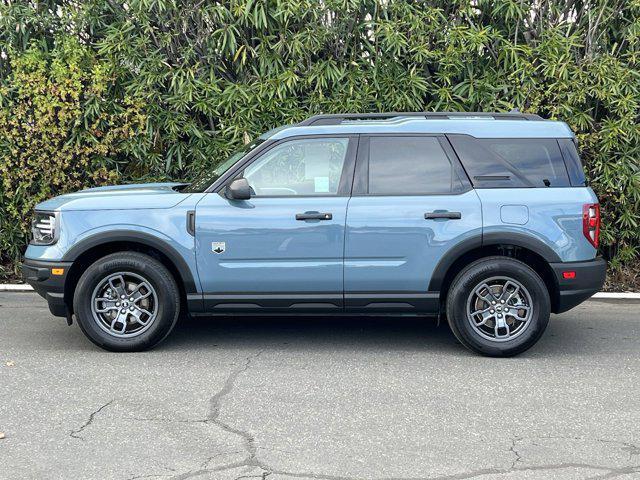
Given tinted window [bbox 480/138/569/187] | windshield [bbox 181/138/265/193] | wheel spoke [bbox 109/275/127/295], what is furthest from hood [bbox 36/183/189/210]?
tinted window [bbox 480/138/569/187]

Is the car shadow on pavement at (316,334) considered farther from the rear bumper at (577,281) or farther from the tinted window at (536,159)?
the tinted window at (536,159)

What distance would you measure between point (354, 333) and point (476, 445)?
284 centimetres

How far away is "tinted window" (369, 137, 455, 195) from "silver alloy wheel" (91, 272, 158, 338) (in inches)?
75.7

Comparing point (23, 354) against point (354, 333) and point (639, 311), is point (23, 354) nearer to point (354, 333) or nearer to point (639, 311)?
point (354, 333)

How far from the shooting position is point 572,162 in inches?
269

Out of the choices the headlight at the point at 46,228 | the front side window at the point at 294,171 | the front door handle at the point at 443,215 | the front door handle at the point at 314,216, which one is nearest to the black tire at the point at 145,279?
the headlight at the point at 46,228

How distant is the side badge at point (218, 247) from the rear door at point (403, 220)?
3.04 ft

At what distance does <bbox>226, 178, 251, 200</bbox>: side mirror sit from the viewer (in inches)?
262

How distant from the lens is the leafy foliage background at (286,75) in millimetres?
9406

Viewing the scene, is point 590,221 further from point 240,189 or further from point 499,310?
point 240,189

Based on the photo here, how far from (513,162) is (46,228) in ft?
12.0

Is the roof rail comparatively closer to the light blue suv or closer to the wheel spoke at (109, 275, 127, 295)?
the light blue suv

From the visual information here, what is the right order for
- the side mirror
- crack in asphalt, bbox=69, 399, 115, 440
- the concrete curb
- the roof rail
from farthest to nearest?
the concrete curb < the roof rail < the side mirror < crack in asphalt, bbox=69, 399, 115, 440

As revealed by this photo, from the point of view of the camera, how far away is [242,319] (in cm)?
812
